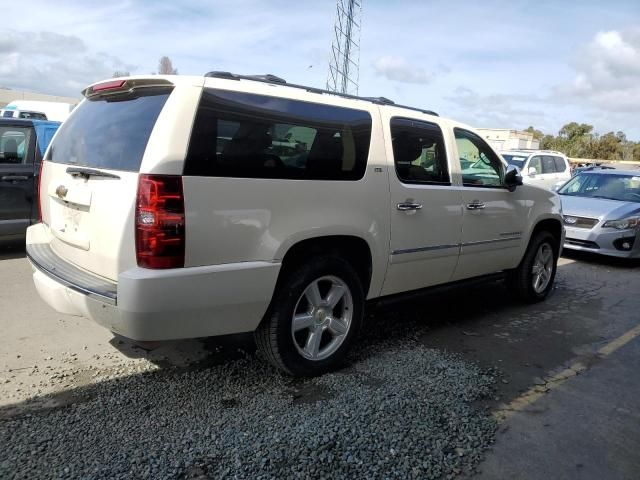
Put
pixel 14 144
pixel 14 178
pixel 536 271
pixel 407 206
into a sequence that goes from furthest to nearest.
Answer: pixel 14 144 → pixel 14 178 → pixel 536 271 → pixel 407 206

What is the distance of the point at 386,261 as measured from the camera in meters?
4.03

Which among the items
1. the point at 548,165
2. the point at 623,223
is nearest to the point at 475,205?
the point at 623,223

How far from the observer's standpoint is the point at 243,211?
3.09 meters

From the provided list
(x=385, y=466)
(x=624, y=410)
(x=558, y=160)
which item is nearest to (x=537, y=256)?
(x=624, y=410)

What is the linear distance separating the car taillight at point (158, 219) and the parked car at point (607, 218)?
7740 mm

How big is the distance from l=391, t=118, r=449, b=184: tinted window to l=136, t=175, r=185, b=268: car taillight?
1.84m

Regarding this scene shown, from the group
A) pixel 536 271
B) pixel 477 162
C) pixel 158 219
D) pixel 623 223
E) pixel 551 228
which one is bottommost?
pixel 536 271

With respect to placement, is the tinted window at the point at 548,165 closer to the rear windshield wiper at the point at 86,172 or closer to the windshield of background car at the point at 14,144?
the windshield of background car at the point at 14,144

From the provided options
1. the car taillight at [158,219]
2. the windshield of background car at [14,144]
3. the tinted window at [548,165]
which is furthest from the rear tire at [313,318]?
the tinted window at [548,165]

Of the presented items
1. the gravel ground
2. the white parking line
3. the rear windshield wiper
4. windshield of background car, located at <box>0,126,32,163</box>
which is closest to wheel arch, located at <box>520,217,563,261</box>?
the white parking line

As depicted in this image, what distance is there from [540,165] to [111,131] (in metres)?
14.1

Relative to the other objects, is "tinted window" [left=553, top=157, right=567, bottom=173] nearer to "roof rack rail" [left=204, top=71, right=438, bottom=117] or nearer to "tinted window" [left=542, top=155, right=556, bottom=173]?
"tinted window" [left=542, top=155, right=556, bottom=173]

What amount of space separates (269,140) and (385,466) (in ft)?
6.43

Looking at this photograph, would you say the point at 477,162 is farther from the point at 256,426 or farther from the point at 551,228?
the point at 256,426
